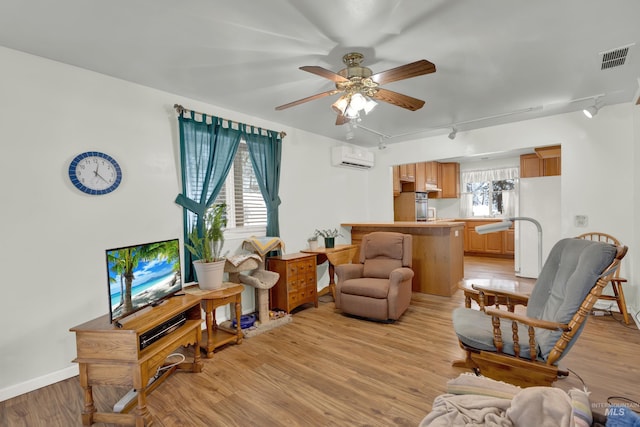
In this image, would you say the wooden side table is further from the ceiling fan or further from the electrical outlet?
the electrical outlet

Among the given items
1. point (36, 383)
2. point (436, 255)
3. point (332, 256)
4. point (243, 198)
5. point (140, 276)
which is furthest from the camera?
point (436, 255)

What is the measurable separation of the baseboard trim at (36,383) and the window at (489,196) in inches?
336

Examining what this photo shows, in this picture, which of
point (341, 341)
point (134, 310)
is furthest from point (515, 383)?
point (134, 310)

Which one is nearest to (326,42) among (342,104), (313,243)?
(342,104)

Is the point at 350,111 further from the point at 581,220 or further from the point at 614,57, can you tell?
the point at 581,220

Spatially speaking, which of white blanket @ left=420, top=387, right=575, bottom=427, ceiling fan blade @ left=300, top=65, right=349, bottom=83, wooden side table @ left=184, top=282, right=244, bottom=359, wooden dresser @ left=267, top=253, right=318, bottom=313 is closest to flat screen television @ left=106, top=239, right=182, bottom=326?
wooden side table @ left=184, top=282, right=244, bottom=359

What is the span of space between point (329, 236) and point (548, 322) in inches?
119

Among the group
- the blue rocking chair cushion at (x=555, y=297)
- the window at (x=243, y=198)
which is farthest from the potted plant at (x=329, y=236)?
the blue rocking chair cushion at (x=555, y=297)

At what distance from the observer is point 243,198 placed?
371 cm

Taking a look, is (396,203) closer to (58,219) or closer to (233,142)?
(233,142)

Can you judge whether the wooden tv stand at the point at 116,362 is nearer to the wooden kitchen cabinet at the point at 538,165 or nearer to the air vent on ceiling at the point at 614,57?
the air vent on ceiling at the point at 614,57

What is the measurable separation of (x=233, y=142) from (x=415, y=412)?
313 centimetres

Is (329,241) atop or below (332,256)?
atop
